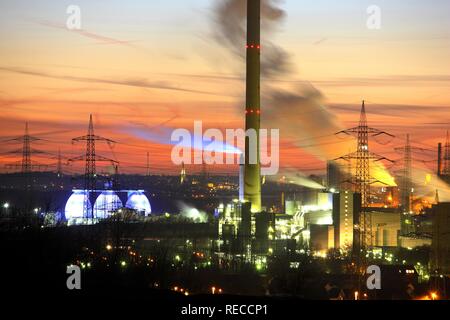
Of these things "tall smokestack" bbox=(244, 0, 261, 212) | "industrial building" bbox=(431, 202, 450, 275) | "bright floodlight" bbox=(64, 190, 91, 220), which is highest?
"tall smokestack" bbox=(244, 0, 261, 212)

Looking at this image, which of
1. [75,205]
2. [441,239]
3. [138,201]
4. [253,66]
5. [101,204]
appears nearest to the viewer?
[441,239]

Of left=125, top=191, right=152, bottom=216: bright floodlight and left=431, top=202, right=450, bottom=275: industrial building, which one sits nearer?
left=431, top=202, right=450, bottom=275: industrial building

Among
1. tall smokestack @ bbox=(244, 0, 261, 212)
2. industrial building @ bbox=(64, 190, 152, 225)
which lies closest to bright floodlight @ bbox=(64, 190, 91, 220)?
industrial building @ bbox=(64, 190, 152, 225)

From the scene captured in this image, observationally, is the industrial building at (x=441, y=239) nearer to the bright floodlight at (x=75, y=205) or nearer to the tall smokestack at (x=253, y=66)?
the tall smokestack at (x=253, y=66)

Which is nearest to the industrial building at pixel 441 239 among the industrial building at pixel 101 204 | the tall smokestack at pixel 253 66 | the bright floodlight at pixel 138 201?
the tall smokestack at pixel 253 66

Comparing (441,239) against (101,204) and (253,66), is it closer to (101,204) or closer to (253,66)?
(253,66)

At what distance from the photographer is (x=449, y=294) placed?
1934 cm

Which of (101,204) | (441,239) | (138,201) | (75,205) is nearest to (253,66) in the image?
(441,239)

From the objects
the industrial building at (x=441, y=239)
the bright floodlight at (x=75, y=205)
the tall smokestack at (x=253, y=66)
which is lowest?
the industrial building at (x=441, y=239)

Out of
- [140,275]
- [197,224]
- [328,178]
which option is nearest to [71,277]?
[140,275]

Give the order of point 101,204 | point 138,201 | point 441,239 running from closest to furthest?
point 441,239, point 101,204, point 138,201

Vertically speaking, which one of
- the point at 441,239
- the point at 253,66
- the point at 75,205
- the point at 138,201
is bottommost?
the point at 441,239

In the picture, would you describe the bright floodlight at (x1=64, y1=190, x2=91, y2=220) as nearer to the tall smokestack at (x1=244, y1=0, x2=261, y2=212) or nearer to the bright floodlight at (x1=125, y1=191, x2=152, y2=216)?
the bright floodlight at (x1=125, y1=191, x2=152, y2=216)
